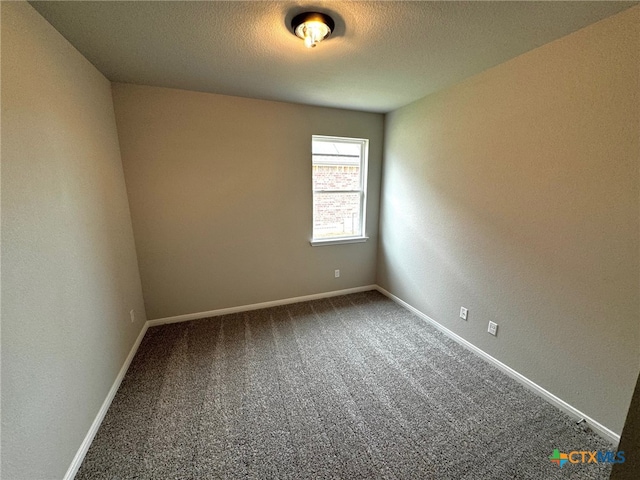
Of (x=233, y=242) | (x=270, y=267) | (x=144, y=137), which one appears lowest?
(x=270, y=267)

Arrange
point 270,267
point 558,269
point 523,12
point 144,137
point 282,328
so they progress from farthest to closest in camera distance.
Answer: point 270,267
point 282,328
point 144,137
point 558,269
point 523,12

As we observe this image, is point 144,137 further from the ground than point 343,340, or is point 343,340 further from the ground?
point 144,137

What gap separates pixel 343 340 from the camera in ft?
8.20

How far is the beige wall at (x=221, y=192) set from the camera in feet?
7.89

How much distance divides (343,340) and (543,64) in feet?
8.55

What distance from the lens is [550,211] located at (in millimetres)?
1690

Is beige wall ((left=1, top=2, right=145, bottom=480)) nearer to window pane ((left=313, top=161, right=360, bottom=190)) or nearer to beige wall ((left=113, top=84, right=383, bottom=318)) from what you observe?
beige wall ((left=113, top=84, right=383, bottom=318))

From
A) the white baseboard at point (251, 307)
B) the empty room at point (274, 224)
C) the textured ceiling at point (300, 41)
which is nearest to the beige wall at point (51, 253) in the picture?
the empty room at point (274, 224)

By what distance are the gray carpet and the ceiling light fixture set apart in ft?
7.57

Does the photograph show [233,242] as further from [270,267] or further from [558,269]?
[558,269]

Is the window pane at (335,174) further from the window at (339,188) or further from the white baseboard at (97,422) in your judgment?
the white baseboard at (97,422)

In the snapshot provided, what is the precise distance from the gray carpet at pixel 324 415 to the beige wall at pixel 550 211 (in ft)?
1.23

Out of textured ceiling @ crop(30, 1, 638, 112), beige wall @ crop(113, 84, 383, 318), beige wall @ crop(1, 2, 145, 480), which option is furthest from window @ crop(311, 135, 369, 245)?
beige wall @ crop(1, 2, 145, 480)

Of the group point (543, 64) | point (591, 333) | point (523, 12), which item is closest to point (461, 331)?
point (591, 333)
